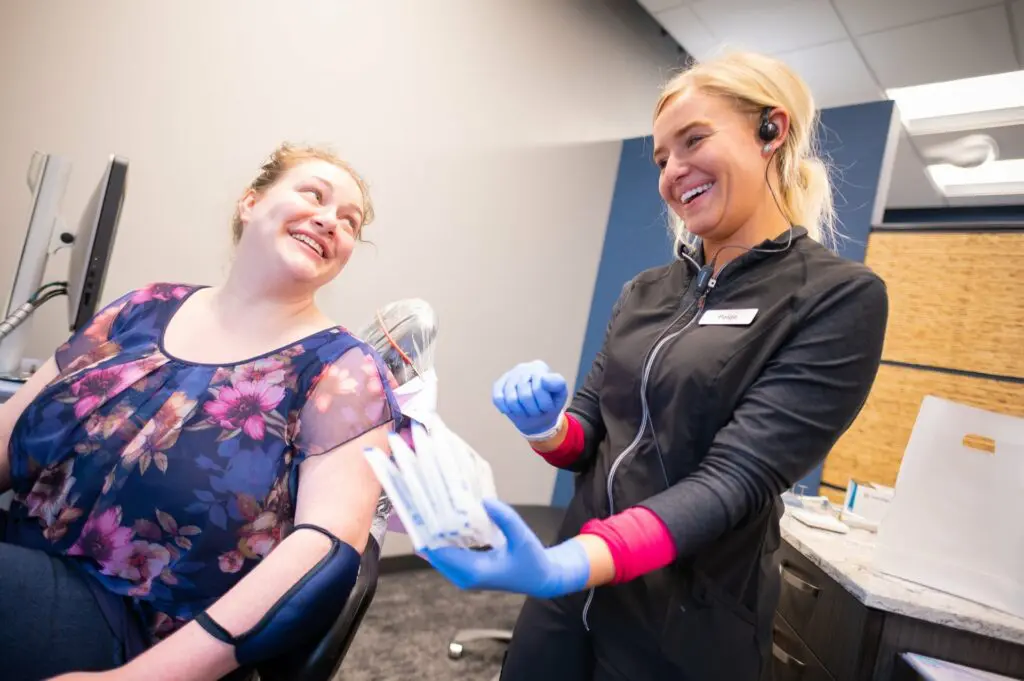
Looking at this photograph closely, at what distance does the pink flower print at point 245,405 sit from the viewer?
3.01 ft

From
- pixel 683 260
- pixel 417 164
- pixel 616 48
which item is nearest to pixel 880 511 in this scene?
pixel 683 260

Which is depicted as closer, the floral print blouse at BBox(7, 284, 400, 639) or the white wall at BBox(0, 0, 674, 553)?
the floral print blouse at BBox(7, 284, 400, 639)

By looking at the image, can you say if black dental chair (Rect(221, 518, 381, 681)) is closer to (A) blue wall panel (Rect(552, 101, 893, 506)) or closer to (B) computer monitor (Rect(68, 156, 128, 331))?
(B) computer monitor (Rect(68, 156, 128, 331))

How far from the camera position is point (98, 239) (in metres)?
1.33

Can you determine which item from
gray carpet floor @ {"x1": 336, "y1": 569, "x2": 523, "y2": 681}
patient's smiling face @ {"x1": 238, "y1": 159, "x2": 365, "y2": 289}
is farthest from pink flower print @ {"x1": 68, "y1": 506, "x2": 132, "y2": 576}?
gray carpet floor @ {"x1": 336, "y1": 569, "x2": 523, "y2": 681}

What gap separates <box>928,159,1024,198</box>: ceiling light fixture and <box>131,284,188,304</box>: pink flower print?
5.25 m

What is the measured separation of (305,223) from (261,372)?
311mm

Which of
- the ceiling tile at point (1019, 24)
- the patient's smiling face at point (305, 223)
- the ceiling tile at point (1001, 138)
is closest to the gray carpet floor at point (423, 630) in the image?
the patient's smiling face at point (305, 223)

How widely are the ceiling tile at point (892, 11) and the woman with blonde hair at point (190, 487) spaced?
3175 millimetres

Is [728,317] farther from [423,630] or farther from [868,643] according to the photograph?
[423,630]

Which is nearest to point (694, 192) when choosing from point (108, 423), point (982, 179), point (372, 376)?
point (372, 376)

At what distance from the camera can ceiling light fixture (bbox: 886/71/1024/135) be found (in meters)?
3.29

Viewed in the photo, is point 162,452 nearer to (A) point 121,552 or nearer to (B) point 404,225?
(A) point 121,552

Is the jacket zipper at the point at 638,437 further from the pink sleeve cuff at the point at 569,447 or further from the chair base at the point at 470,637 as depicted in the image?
the chair base at the point at 470,637
